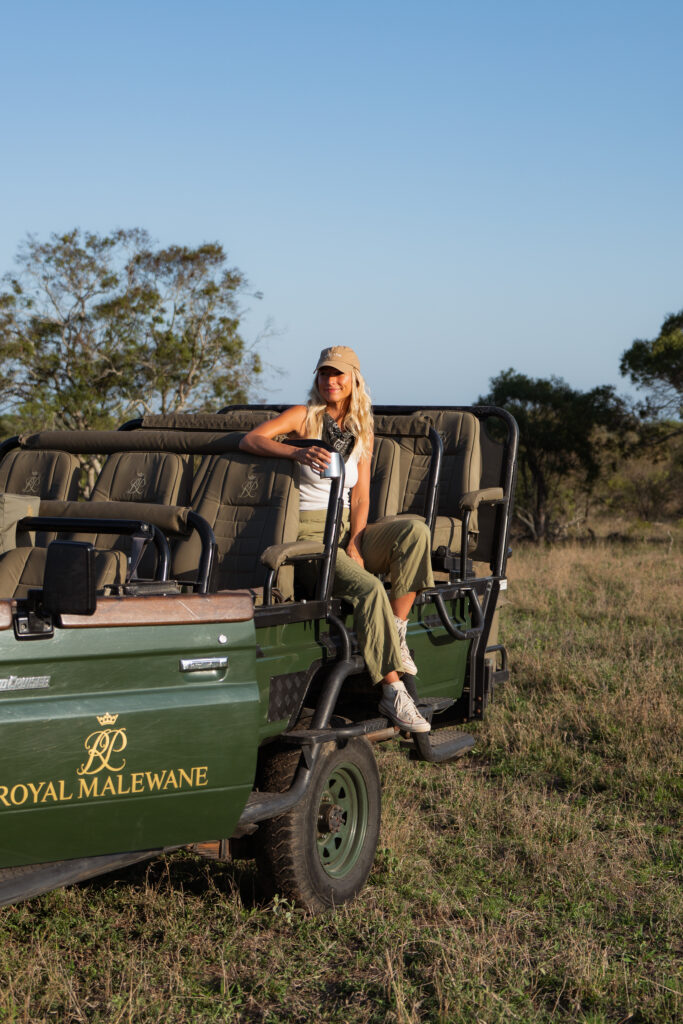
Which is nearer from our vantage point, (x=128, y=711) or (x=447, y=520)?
(x=128, y=711)

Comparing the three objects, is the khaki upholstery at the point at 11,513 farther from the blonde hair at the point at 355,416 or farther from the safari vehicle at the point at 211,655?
the blonde hair at the point at 355,416

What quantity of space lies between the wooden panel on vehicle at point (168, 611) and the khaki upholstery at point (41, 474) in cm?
306

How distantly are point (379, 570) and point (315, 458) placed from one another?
62cm

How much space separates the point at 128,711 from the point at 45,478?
3491 mm

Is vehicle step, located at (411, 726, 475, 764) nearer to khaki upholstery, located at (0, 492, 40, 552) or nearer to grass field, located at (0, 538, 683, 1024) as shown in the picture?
grass field, located at (0, 538, 683, 1024)

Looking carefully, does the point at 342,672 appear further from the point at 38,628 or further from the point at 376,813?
the point at 38,628

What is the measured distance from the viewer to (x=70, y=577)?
3.29 m

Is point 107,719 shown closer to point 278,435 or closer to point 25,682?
point 25,682

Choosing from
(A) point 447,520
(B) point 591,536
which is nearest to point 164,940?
(A) point 447,520

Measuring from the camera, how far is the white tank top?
17.7ft

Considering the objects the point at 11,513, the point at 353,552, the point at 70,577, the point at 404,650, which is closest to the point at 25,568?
the point at 11,513

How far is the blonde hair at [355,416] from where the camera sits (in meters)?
5.49

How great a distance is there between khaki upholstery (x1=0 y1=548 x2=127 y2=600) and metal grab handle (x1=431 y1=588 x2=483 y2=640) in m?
1.52

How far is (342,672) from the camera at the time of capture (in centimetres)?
466
